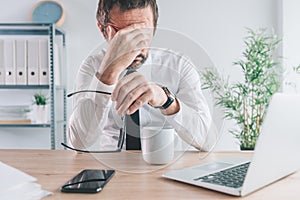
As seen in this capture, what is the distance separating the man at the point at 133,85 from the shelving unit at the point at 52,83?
5.10ft

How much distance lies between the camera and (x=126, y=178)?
0.82 meters

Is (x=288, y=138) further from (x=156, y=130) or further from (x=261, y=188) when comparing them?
(x=156, y=130)

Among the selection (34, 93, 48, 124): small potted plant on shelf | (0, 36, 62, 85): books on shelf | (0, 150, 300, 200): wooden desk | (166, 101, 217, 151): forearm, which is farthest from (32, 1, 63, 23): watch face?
(166, 101, 217, 151): forearm

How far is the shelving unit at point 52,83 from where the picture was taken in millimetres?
2539

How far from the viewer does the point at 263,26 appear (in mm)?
2686

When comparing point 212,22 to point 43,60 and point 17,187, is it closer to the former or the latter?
point 43,60

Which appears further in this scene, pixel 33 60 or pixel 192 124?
pixel 33 60

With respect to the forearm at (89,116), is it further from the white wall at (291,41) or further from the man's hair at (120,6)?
the white wall at (291,41)

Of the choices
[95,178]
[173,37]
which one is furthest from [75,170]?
[173,37]

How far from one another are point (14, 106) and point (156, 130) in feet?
6.31

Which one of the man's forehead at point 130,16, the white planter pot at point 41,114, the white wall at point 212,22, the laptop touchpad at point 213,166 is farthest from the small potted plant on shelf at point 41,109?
the laptop touchpad at point 213,166

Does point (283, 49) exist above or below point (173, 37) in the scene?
above

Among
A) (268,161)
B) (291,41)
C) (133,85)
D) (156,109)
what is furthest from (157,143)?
(291,41)

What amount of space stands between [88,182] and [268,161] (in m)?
0.35
